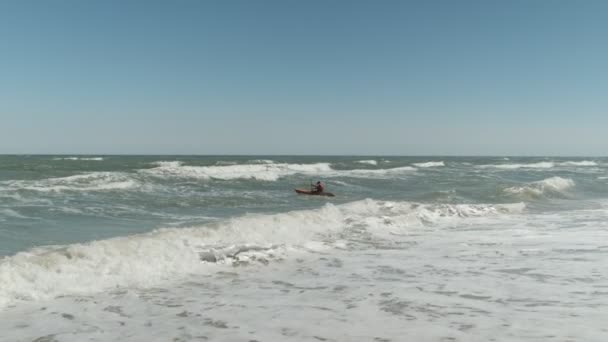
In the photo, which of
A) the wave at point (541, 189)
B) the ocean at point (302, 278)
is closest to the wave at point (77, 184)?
the ocean at point (302, 278)

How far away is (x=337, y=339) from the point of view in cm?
459

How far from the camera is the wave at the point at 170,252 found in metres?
6.54

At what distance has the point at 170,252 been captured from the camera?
8297mm

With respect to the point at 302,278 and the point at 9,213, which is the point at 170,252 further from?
the point at 9,213

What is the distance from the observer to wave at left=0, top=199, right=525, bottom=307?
6.54 metres

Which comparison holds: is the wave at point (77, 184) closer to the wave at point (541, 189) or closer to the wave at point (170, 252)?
the wave at point (170, 252)

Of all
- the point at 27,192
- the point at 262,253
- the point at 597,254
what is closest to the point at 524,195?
the point at 597,254

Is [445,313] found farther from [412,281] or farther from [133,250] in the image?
[133,250]

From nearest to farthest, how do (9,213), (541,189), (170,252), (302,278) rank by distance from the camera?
(302,278), (170,252), (9,213), (541,189)

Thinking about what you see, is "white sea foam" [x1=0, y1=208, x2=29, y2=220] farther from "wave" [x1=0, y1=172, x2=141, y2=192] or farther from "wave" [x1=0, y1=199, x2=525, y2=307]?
"wave" [x1=0, y1=172, x2=141, y2=192]

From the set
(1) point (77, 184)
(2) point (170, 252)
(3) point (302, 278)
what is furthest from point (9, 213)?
(1) point (77, 184)

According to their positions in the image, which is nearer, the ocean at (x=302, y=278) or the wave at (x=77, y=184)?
the ocean at (x=302, y=278)

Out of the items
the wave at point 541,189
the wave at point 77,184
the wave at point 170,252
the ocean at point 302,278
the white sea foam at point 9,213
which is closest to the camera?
the ocean at point 302,278

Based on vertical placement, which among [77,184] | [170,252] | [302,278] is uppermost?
[77,184]
